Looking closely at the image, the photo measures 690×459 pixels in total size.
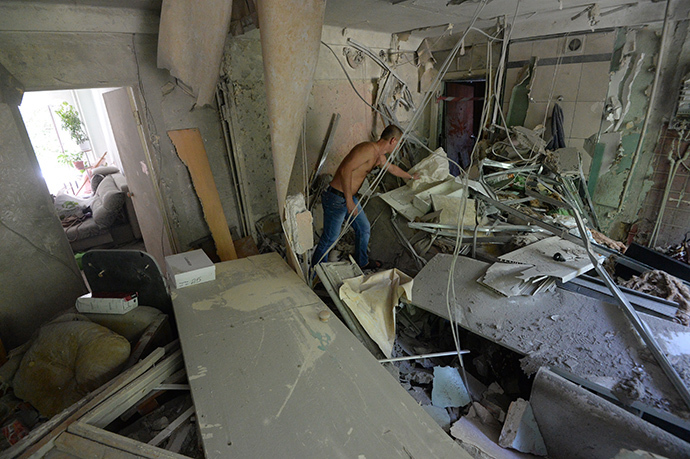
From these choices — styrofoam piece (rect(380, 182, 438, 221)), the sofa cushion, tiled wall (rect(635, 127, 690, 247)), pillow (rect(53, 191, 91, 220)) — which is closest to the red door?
styrofoam piece (rect(380, 182, 438, 221))

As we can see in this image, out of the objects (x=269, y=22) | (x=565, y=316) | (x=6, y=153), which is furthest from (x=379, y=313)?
(x=6, y=153)

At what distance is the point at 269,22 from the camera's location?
5.46ft

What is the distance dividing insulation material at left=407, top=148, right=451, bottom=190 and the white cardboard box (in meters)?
A: 2.80

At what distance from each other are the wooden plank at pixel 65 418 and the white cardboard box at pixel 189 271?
25.6 inches

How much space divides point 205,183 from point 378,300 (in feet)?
8.09

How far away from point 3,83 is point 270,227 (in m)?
2.73

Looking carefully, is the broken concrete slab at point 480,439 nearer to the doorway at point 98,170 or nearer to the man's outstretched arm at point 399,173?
the man's outstretched arm at point 399,173

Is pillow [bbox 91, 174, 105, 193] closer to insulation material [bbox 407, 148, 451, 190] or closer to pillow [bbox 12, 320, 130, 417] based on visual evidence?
pillow [bbox 12, 320, 130, 417]

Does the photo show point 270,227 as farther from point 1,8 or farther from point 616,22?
point 616,22

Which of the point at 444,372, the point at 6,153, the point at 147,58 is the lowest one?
the point at 444,372

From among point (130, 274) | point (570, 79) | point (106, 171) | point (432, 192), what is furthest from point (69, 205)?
point (570, 79)

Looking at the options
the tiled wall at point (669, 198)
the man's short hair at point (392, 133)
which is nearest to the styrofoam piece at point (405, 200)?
the man's short hair at point (392, 133)

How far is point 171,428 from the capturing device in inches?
59.4

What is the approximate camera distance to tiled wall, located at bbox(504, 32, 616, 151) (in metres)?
4.44
